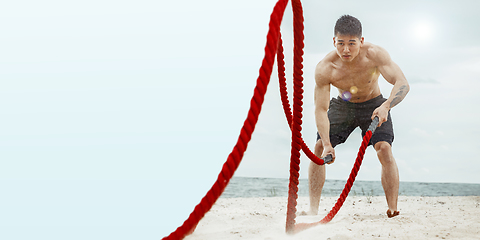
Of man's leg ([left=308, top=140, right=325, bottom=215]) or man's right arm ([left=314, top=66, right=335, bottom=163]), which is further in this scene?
man's leg ([left=308, top=140, right=325, bottom=215])

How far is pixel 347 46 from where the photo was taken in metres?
2.95

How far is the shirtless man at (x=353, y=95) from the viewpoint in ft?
9.70

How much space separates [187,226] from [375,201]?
14.0ft

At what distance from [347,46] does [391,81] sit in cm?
56

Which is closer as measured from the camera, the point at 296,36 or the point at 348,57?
the point at 296,36

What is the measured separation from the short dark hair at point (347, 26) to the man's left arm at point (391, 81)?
0.39m

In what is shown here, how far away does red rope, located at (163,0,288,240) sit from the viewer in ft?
3.74

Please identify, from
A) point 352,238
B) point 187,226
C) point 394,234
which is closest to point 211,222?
point 352,238

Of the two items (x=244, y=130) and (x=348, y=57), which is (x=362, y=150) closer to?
(x=348, y=57)

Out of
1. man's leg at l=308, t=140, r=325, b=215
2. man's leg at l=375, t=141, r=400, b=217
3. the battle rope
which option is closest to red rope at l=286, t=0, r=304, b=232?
the battle rope

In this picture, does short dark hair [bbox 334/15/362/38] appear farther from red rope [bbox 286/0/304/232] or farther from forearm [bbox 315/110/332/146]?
red rope [bbox 286/0/304/232]

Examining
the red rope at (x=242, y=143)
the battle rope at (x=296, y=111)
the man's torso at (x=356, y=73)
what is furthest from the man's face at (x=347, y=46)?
the red rope at (x=242, y=143)

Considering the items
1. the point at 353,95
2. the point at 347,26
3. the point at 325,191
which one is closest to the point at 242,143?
the point at 347,26

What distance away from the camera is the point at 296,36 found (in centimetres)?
212
